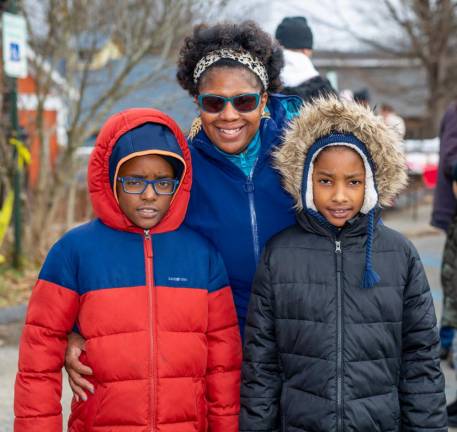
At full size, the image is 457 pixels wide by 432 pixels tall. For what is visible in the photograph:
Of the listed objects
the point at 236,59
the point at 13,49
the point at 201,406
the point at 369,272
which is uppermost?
the point at 13,49

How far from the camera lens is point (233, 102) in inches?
107

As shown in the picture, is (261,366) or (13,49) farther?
(13,49)

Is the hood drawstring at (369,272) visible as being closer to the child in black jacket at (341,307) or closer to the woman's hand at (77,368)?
the child in black jacket at (341,307)

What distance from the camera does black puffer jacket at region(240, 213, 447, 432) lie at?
2465mm

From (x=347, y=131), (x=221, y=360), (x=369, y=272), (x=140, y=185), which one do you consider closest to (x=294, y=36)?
(x=347, y=131)

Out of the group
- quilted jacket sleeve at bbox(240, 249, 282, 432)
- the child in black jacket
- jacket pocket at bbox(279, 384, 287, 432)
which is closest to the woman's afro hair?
the child in black jacket

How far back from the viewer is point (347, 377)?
246cm

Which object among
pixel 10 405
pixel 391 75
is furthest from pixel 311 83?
pixel 391 75

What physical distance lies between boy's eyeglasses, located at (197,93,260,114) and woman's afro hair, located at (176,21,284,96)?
0.13 metres

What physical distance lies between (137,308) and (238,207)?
55cm

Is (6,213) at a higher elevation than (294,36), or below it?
below

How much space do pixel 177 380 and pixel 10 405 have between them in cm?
253

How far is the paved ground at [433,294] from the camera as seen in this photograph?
4.73 m

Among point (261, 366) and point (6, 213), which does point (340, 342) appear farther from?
point (6, 213)
